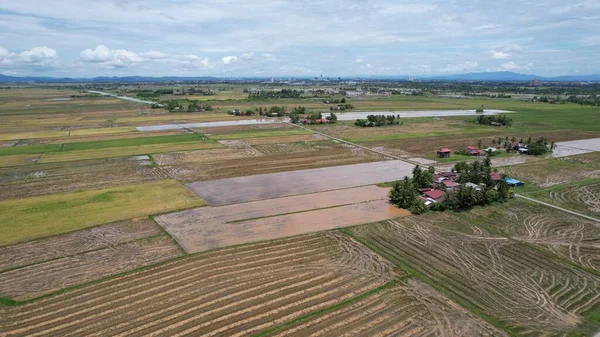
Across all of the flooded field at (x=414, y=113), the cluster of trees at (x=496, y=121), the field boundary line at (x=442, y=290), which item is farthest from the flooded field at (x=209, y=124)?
the field boundary line at (x=442, y=290)

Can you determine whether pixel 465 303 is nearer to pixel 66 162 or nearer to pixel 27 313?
pixel 27 313

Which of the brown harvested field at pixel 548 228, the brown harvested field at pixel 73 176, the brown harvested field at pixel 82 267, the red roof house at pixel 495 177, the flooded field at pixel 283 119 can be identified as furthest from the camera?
the flooded field at pixel 283 119

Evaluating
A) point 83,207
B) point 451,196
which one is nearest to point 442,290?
point 451,196

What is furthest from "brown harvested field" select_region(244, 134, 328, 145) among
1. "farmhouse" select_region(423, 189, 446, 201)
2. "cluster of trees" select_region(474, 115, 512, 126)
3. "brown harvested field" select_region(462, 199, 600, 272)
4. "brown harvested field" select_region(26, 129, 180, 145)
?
"cluster of trees" select_region(474, 115, 512, 126)

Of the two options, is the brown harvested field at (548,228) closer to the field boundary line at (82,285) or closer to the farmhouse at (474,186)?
the farmhouse at (474,186)

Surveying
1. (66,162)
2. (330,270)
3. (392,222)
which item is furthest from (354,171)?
(66,162)

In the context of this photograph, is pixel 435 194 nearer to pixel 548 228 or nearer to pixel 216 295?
pixel 548 228
